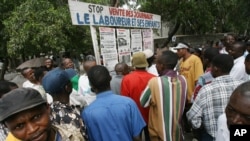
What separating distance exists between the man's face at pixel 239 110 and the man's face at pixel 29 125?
1039 mm

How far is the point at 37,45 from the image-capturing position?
9953 mm

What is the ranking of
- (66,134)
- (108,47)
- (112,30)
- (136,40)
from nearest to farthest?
(66,134)
(108,47)
(112,30)
(136,40)

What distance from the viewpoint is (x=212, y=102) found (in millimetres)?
2582

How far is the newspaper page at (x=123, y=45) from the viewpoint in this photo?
5922mm

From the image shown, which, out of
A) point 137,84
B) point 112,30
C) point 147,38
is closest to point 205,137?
point 137,84

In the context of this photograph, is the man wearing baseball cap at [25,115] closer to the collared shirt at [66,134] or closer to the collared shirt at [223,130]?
the collared shirt at [66,134]

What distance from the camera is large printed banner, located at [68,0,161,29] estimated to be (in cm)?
468

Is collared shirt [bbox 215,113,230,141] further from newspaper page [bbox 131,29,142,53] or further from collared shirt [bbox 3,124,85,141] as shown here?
newspaper page [bbox 131,29,142,53]

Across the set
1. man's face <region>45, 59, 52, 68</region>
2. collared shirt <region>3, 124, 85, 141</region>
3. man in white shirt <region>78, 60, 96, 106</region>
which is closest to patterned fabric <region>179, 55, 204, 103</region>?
man in white shirt <region>78, 60, 96, 106</region>

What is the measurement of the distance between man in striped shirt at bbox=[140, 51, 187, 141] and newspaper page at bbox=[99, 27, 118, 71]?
236 cm

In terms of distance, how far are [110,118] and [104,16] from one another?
3.41 metres

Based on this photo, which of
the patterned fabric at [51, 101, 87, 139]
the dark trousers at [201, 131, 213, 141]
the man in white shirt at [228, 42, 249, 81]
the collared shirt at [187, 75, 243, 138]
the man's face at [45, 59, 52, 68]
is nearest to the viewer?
the patterned fabric at [51, 101, 87, 139]

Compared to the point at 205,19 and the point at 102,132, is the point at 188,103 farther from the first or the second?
the point at 205,19

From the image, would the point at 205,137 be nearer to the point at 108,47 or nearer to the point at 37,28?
the point at 108,47
